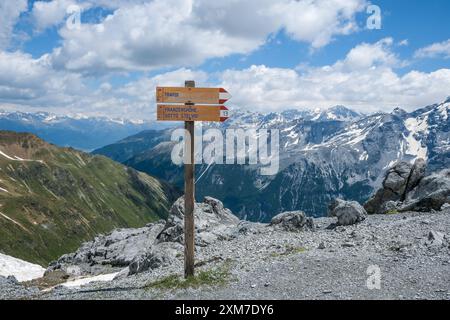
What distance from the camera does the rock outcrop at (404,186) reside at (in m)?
43.1

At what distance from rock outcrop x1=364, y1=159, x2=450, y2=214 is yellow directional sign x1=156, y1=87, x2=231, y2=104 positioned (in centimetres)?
2642

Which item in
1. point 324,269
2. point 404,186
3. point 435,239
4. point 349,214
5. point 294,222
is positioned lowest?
point 324,269

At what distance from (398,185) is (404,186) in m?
0.80

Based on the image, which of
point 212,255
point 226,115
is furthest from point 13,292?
point 226,115

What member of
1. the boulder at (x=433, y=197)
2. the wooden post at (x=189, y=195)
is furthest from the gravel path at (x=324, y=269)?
the boulder at (x=433, y=197)

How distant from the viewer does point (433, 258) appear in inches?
833

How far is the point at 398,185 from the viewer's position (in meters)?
51.3

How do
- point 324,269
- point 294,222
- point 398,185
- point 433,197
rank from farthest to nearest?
1. point 398,185
2. point 433,197
3. point 294,222
4. point 324,269

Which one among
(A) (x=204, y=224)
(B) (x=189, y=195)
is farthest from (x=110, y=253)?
(B) (x=189, y=195)

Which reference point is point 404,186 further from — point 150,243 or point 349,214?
point 150,243

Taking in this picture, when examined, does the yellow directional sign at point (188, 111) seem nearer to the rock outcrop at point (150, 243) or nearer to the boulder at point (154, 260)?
the boulder at point (154, 260)

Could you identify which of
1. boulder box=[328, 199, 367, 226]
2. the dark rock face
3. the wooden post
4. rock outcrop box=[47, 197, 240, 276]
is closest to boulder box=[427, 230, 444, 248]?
boulder box=[328, 199, 367, 226]

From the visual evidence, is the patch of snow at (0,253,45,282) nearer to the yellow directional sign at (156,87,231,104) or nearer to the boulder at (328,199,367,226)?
the boulder at (328,199,367,226)

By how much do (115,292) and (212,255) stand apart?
709cm
